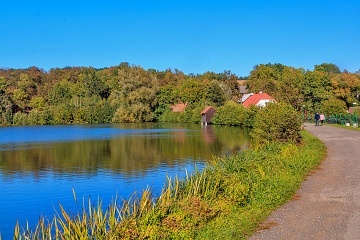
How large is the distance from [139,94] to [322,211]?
76.4 m

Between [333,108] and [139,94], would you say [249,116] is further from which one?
[139,94]

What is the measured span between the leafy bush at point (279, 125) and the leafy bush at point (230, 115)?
41.3 metres

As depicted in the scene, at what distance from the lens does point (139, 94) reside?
84.8m

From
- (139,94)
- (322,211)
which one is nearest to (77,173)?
(322,211)

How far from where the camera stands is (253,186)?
11641 mm

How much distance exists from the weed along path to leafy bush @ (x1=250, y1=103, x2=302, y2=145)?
8979 millimetres

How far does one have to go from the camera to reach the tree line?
73438 mm

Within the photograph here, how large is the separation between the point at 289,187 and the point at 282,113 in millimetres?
12980

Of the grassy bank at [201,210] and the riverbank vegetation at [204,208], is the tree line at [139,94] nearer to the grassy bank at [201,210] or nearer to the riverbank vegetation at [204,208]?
the riverbank vegetation at [204,208]

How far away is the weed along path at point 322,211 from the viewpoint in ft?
25.9

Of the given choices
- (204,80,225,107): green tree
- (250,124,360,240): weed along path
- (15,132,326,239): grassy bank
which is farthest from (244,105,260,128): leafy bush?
(15,132,326,239): grassy bank

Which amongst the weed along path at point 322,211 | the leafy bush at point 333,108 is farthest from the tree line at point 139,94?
the weed along path at point 322,211

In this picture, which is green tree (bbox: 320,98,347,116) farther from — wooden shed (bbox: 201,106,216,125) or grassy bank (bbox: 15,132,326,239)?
grassy bank (bbox: 15,132,326,239)

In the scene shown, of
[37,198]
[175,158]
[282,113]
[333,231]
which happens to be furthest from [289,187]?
[175,158]
